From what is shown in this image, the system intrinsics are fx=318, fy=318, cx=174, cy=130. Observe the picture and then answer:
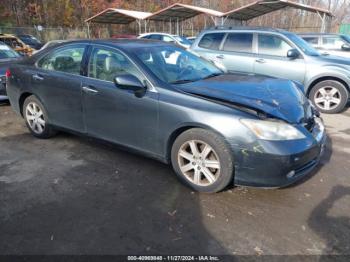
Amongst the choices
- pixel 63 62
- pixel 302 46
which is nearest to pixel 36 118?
Answer: pixel 63 62

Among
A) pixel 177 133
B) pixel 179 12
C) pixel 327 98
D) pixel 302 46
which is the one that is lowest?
pixel 327 98

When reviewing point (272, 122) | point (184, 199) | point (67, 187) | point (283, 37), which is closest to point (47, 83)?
point (67, 187)

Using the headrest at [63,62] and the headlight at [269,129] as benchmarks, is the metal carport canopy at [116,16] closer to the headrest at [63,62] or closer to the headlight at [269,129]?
the headrest at [63,62]

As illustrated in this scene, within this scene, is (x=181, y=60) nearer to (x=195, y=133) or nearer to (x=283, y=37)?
(x=195, y=133)

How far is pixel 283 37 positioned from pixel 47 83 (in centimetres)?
516

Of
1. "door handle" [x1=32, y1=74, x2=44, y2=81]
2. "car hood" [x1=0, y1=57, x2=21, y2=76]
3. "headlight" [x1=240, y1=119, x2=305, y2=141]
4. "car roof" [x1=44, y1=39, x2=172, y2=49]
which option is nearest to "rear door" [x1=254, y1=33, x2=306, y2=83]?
"car roof" [x1=44, y1=39, x2=172, y2=49]

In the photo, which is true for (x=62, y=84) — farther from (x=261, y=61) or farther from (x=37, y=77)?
(x=261, y=61)

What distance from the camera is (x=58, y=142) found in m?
4.94

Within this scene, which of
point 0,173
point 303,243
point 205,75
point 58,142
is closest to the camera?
point 303,243

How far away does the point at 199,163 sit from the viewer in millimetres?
3344

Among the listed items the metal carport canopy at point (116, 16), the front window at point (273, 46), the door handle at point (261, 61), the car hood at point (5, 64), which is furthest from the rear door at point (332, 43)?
the metal carport canopy at point (116, 16)

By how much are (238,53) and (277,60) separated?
985mm

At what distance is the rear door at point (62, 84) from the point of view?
14.0ft

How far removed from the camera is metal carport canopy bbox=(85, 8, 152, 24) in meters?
26.1
